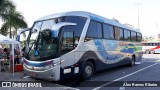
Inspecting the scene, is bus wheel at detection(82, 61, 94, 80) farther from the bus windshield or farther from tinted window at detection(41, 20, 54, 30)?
tinted window at detection(41, 20, 54, 30)

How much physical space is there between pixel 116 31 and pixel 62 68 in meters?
6.03

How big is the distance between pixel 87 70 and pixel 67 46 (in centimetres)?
194

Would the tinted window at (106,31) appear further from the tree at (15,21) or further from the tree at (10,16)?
the tree at (15,21)

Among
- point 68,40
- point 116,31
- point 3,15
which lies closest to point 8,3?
point 3,15

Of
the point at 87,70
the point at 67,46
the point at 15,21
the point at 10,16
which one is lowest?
the point at 87,70

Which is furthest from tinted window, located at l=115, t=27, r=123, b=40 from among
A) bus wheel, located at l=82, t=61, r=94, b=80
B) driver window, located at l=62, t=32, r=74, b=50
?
driver window, located at l=62, t=32, r=74, b=50

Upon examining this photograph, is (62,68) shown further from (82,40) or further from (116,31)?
(116,31)

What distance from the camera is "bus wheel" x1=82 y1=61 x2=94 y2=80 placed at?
971 centimetres

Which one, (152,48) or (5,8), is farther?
(152,48)

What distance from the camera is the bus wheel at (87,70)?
9.71 m

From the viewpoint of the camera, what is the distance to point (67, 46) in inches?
344

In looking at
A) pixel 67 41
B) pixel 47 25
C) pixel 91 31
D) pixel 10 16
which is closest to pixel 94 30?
pixel 91 31

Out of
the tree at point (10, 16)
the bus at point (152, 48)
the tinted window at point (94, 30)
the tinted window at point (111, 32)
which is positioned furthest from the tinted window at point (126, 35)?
the bus at point (152, 48)

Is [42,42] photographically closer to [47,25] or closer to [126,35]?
[47,25]
